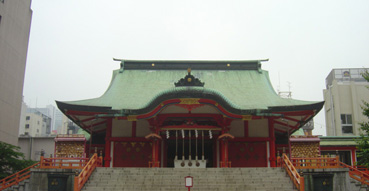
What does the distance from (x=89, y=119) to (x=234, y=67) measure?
12650 mm

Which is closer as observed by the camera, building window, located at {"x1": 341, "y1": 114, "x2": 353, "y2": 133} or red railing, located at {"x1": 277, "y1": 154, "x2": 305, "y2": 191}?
red railing, located at {"x1": 277, "y1": 154, "x2": 305, "y2": 191}

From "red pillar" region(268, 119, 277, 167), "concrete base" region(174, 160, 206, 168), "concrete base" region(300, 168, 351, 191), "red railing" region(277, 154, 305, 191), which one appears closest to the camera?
"red railing" region(277, 154, 305, 191)

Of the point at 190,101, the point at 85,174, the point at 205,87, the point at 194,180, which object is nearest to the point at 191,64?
the point at 205,87

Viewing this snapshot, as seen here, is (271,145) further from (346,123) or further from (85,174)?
(346,123)

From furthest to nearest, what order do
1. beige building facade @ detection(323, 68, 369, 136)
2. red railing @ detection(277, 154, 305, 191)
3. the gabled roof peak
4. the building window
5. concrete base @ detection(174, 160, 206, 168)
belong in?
the building window → beige building facade @ detection(323, 68, 369, 136) → the gabled roof peak → concrete base @ detection(174, 160, 206, 168) → red railing @ detection(277, 154, 305, 191)

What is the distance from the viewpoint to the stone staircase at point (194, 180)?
16.1 meters

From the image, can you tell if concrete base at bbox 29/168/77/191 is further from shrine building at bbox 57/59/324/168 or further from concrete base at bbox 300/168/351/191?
concrete base at bbox 300/168/351/191

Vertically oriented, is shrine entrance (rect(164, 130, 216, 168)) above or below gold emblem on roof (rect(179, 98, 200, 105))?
below

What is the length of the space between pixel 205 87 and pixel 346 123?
2916cm

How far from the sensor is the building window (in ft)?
153

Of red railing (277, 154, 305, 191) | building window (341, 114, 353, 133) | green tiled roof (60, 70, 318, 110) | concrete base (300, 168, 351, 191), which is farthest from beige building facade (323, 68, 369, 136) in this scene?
red railing (277, 154, 305, 191)

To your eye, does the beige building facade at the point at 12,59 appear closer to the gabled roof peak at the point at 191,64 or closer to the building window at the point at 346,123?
the gabled roof peak at the point at 191,64

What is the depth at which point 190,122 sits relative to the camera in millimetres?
21922

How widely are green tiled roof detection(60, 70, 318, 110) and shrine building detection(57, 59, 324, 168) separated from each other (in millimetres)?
69
